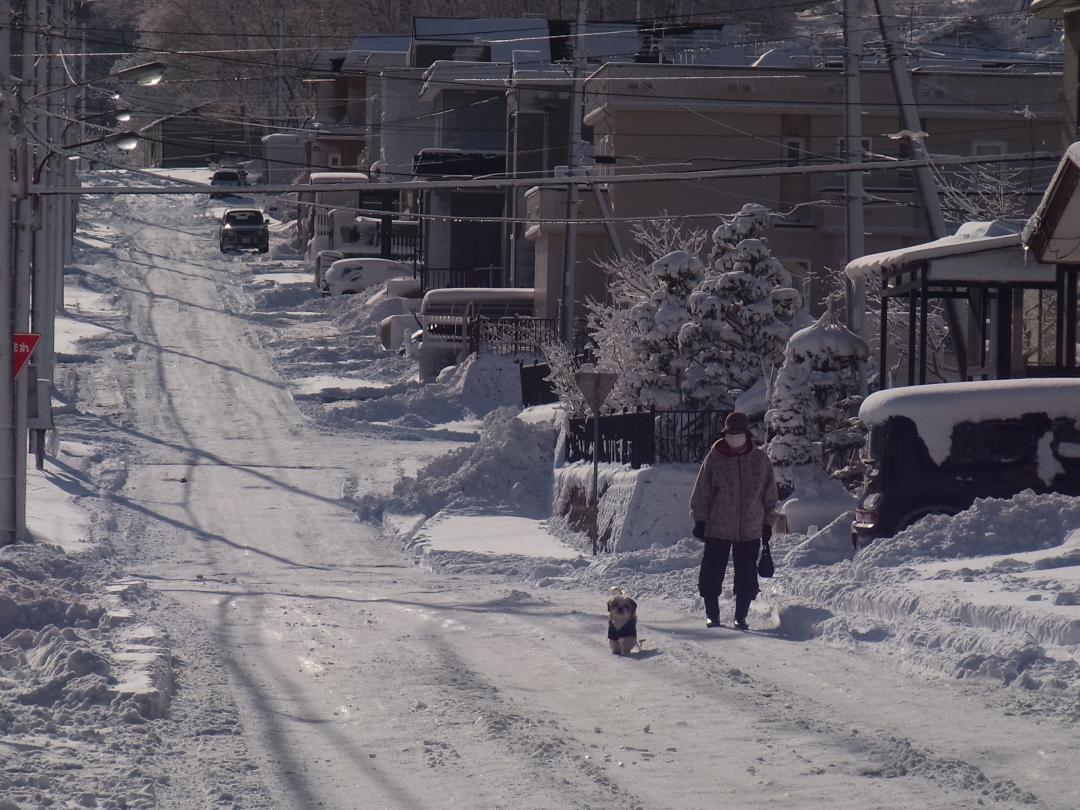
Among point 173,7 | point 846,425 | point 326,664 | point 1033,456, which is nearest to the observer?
point 326,664

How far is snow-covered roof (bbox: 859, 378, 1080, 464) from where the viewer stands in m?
14.3

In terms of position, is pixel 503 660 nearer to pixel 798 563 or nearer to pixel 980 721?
pixel 980 721

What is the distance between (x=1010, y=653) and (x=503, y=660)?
11.2ft

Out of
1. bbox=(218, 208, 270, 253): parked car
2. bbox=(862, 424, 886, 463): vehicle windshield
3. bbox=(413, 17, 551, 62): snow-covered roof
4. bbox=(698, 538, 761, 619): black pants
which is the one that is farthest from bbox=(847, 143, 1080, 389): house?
bbox=(218, 208, 270, 253): parked car

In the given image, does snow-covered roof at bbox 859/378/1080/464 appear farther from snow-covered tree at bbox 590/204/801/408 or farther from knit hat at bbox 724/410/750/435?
snow-covered tree at bbox 590/204/801/408

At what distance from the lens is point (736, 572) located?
12.1 m

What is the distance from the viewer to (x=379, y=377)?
44.0m

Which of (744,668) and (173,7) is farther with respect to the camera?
(173,7)

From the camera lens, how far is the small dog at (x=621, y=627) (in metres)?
10.8

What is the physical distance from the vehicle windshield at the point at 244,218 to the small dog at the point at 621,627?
206 feet

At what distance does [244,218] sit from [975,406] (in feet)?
199

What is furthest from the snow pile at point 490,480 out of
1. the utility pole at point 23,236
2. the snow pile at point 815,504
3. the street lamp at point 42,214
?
the snow pile at point 815,504

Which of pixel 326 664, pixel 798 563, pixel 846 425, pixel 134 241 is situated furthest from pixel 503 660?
pixel 134 241

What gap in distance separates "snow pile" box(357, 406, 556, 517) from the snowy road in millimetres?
7512
